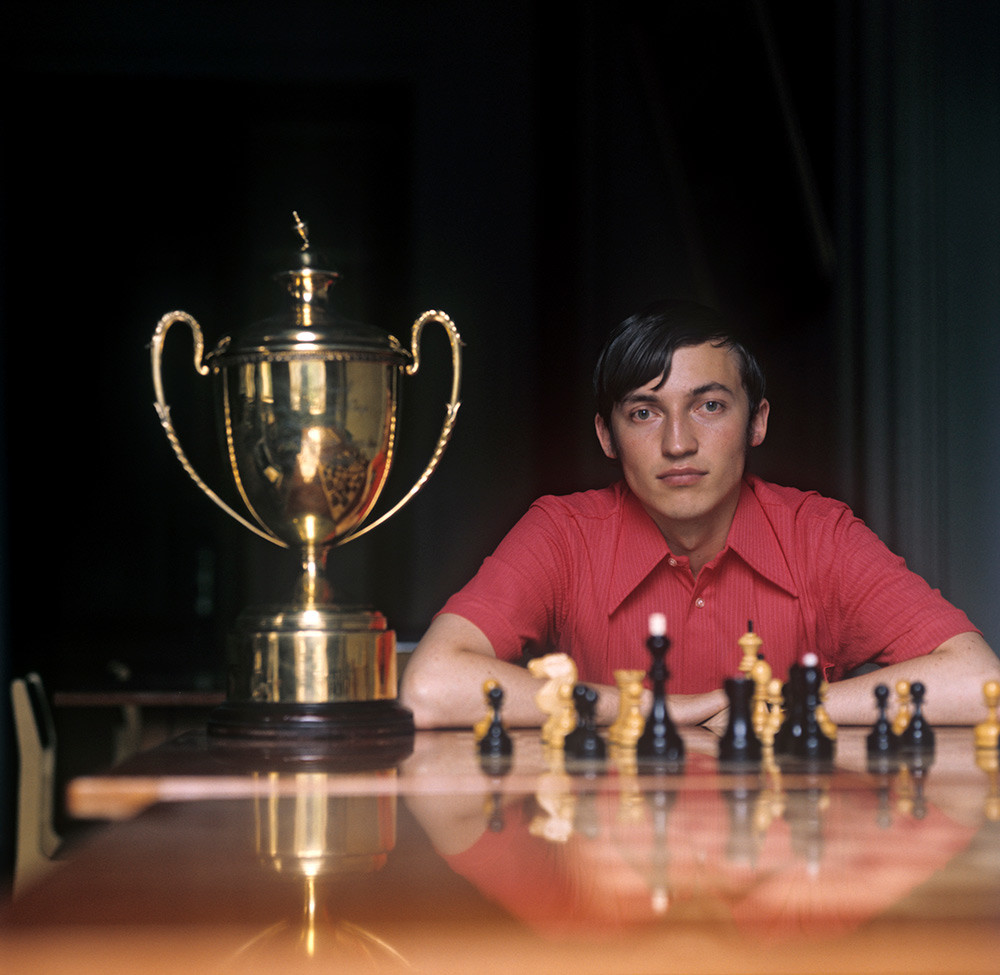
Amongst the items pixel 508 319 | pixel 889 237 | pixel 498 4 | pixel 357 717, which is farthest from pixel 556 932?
pixel 498 4

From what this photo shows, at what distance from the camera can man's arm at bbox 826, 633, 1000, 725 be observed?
5.33 ft

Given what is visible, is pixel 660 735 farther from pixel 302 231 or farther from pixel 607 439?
pixel 607 439

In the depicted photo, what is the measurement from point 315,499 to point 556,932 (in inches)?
34.2

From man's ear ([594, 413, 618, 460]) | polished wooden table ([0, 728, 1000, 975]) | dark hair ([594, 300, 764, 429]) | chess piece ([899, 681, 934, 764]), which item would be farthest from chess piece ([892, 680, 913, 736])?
man's ear ([594, 413, 618, 460])

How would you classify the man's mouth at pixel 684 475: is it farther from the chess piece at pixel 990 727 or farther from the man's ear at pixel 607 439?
the chess piece at pixel 990 727

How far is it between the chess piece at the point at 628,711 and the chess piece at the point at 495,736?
0.40 feet

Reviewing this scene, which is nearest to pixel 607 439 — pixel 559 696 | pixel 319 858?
pixel 559 696

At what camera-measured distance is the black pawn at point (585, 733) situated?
1130 mm

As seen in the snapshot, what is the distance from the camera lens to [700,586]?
2076 mm

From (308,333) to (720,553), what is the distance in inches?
38.8

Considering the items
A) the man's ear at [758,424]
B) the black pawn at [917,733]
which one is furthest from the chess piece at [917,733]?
the man's ear at [758,424]

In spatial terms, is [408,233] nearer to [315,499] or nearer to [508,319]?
[508,319]

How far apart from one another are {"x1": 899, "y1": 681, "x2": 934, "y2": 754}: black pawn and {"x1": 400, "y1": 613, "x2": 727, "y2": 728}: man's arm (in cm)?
40

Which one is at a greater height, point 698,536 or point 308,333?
point 308,333
